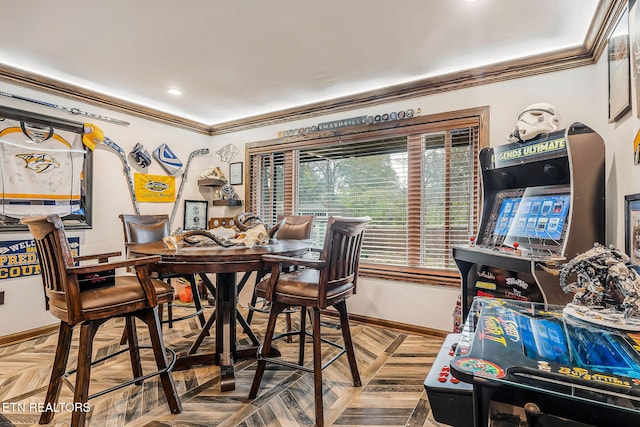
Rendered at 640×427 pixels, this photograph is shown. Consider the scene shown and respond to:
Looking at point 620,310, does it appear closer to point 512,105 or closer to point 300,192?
point 512,105

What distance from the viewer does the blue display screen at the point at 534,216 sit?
2.02 metres

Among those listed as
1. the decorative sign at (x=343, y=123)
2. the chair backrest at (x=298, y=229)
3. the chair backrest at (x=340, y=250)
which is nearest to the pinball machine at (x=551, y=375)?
the chair backrest at (x=340, y=250)

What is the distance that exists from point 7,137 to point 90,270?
90.3 inches

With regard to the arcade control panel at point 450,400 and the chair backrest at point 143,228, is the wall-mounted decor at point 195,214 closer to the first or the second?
the chair backrest at point 143,228

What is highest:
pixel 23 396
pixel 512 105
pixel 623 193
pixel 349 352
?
pixel 512 105

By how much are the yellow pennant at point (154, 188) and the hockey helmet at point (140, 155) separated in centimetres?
14

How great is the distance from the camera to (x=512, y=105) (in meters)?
2.86

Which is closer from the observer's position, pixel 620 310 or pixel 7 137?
pixel 620 310

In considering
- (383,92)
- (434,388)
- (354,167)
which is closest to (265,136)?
(354,167)

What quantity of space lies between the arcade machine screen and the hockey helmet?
3753mm

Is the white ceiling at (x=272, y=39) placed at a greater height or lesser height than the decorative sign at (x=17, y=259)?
greater

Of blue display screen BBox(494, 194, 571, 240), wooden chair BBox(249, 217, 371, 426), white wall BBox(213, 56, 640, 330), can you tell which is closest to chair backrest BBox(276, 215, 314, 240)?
white wall BBox(213, 56, 640, 330)

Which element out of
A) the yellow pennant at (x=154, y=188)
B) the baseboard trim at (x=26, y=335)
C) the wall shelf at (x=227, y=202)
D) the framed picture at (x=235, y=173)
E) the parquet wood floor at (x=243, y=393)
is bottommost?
the parquet wood floor at (x=243, y=393)

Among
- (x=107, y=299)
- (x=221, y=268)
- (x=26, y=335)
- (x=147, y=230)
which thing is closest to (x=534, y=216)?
(x=221, y=268)
